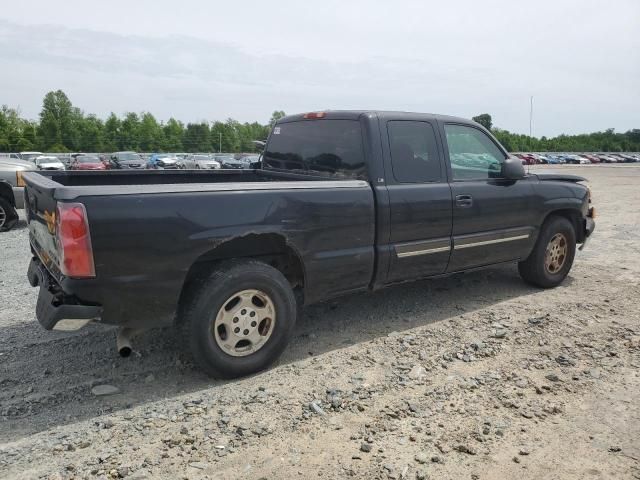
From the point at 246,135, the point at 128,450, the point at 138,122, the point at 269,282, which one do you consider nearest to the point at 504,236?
the point at 269,282

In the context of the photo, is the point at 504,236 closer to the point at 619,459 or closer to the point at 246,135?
the point at 619,459

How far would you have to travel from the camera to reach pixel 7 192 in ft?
32.3

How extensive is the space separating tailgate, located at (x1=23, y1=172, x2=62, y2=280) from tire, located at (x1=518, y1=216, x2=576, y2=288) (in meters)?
4.66

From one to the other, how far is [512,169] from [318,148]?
193 centimetres

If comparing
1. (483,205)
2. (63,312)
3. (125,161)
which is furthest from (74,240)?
(125,161)

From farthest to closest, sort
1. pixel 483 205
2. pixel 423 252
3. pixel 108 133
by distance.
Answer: pixel 108 133, pixel 483 205, pixel 423 252

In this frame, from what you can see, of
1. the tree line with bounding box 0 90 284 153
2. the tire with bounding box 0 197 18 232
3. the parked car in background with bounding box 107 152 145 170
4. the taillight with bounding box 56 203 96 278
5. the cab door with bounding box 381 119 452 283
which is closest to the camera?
the taillight with bounding box 56 203 96 278

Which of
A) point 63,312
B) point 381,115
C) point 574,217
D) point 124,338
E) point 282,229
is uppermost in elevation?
point 381,115

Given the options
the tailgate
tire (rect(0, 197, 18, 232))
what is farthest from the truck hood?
tire (rect(0, 197, 18, 232))

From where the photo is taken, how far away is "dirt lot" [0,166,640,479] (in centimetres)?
279

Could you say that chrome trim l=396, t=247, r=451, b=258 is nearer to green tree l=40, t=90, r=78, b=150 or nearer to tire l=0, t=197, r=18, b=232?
tire l=0, t=197, r=18, b=232

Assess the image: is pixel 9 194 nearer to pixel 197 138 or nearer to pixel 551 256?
pixel 551 256

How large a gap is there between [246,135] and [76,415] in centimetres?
9073

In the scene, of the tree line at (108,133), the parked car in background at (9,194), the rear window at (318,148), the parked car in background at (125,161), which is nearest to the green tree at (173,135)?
the tree line at (108,133)
